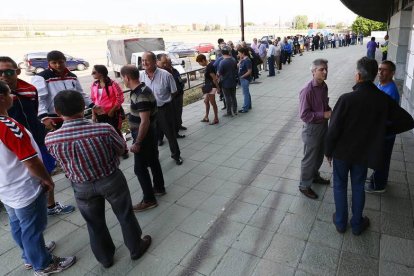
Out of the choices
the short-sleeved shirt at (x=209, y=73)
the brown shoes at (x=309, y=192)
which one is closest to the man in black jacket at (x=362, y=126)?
the brown shoes at (x=309, y=192)

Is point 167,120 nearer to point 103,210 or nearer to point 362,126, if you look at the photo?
point 103,210

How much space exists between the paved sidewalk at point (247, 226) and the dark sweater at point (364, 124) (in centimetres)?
86

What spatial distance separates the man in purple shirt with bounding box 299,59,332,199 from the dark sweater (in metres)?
0.65

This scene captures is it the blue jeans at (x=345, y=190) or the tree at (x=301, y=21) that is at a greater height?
the tree at (x=301, y=21)

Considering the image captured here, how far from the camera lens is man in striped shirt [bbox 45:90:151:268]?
2.22 meters

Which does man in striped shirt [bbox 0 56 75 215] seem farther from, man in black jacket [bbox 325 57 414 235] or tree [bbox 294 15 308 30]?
tree [bbox 294 15 308 30]

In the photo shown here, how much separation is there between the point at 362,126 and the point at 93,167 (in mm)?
2301

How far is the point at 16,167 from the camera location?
2354mm

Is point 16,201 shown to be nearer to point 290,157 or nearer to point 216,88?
point 290,157

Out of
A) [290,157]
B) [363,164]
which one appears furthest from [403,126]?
[290,157]

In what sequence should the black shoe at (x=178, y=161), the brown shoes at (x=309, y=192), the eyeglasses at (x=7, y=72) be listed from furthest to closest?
the black shoe at (x=178, y=161) → the brown shoes at (x=309, y=192) → the eyeglasses at (x=7, y=72)

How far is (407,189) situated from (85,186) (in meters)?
3.73

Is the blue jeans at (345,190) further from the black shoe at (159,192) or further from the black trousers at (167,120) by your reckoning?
the black trousers at (167,120)

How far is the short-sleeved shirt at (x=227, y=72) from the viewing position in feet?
22.9
